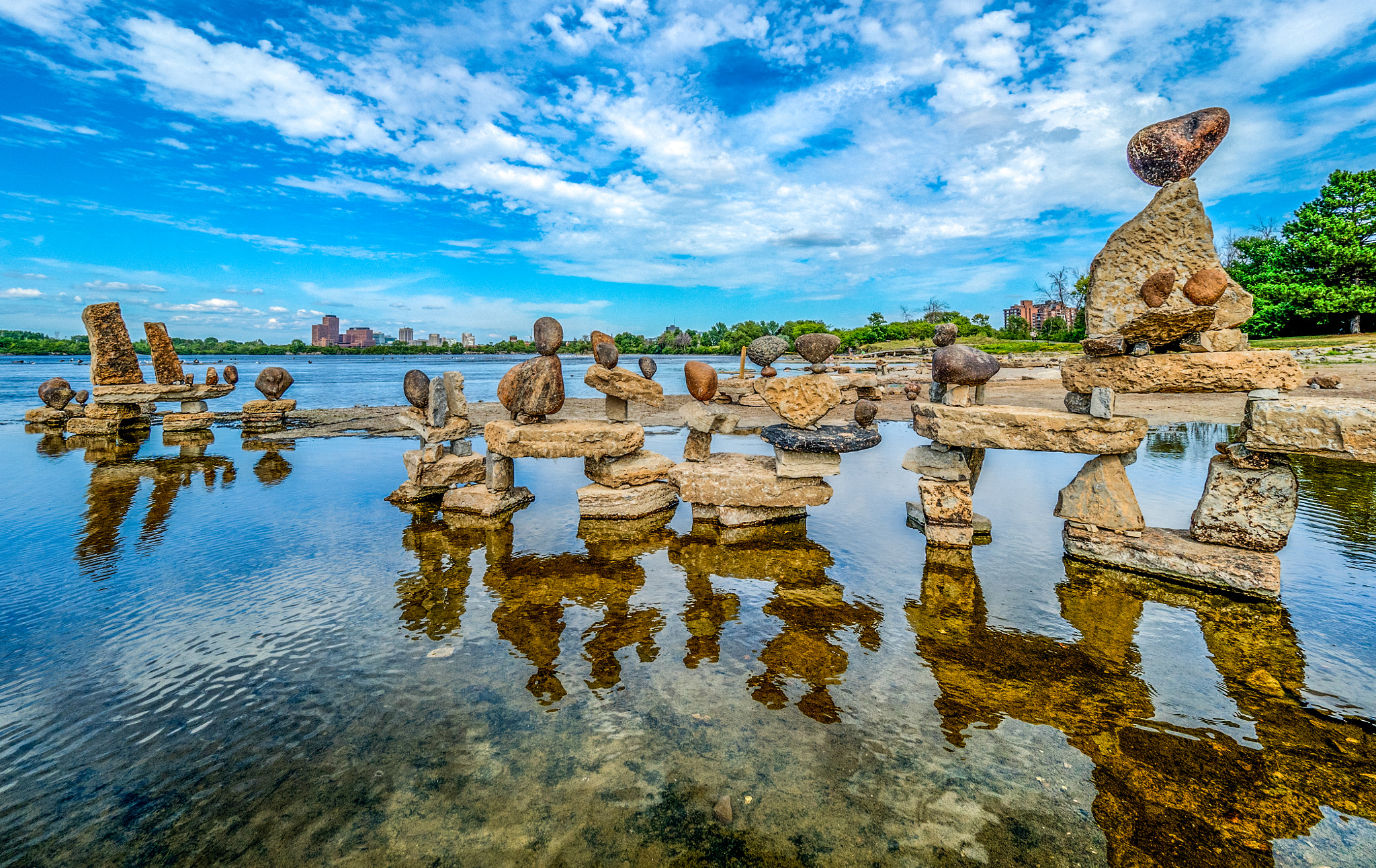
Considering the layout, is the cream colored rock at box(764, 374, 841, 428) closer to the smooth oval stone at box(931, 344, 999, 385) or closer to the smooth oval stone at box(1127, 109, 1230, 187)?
the smooth oval stone at box(931, 344, 999, 385)

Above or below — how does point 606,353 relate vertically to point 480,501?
above

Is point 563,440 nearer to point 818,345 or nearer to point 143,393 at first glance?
point 818,345

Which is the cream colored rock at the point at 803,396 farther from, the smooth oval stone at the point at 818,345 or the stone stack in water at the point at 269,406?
the stone stack in water at the point at 269,406

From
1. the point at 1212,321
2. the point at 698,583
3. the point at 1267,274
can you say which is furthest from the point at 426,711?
the point at 1267,274

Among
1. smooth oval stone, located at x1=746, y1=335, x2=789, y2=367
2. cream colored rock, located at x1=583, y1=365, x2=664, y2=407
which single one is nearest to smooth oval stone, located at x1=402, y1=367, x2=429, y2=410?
cream colored rock, located at x1=583, y1=365, x2=664, y2=407

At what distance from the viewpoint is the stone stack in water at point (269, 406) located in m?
18.1

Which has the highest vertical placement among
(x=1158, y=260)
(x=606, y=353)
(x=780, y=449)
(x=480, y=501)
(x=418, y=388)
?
(x=1158, y=260)

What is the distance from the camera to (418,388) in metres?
9.71

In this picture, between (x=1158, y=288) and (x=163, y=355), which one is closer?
(x=1158, y=288)

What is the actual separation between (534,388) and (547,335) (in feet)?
2.88

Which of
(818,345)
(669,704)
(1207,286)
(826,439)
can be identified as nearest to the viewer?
(669,704)

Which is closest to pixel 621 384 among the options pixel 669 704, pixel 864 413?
pixel 864 413

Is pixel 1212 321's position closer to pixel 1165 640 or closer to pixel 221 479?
pixel 1165 640

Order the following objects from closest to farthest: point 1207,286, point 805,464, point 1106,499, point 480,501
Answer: point 1207,286 → point 1106,499 → point 805,464 → point 480,501
